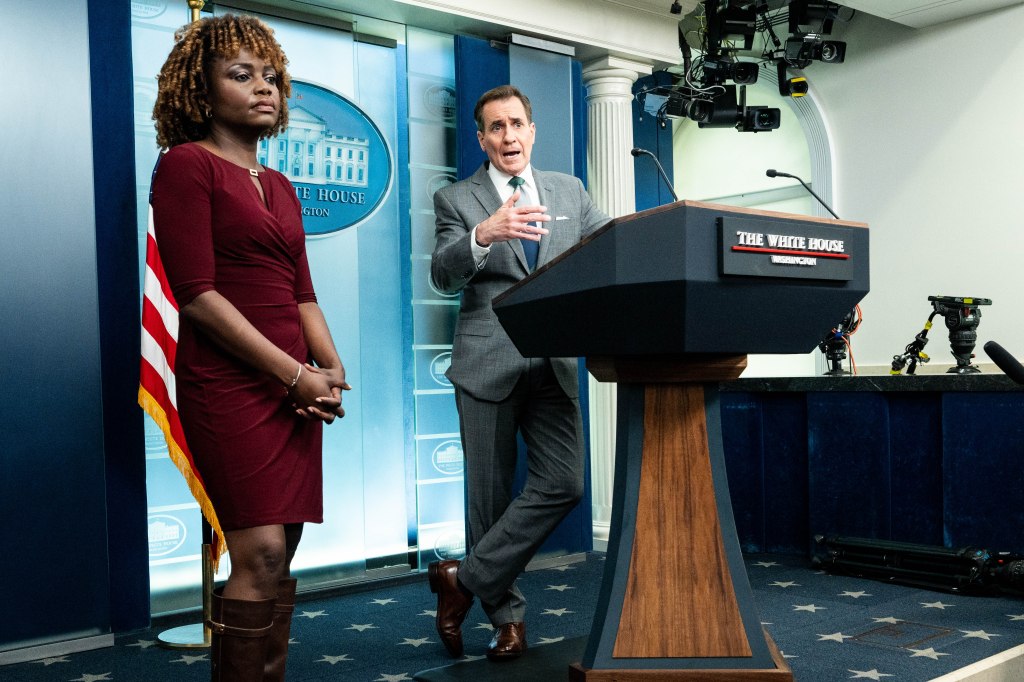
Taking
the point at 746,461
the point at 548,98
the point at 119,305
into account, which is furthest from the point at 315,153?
the point at 746,461

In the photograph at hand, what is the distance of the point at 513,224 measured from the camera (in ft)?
6.79

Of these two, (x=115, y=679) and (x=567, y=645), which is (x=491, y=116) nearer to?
(x=567, y=645)

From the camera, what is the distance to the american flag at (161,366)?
297 centimetres

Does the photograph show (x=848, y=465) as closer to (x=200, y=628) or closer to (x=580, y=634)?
(x=580, y=634)

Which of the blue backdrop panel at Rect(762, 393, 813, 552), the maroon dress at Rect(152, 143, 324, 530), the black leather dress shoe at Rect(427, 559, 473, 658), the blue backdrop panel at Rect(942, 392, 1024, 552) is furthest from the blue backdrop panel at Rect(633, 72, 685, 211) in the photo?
the maroon dress at Rect(152, 143, 324, 530)

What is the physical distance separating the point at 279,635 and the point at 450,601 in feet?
3.23

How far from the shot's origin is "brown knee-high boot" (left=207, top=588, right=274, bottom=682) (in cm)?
148

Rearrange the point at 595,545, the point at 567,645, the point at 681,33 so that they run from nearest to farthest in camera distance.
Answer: the point at 567,645 < the point at 595,545 < the point at 681,33

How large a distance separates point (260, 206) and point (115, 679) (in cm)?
173

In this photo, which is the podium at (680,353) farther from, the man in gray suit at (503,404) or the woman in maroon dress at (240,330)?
the man in gray suit at (503,404)

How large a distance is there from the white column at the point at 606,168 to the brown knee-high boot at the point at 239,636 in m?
3.46

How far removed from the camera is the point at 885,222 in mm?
6996

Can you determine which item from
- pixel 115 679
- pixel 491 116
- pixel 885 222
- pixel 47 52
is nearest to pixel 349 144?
pixel 47 52

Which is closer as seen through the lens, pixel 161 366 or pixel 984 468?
pixel 161 366
